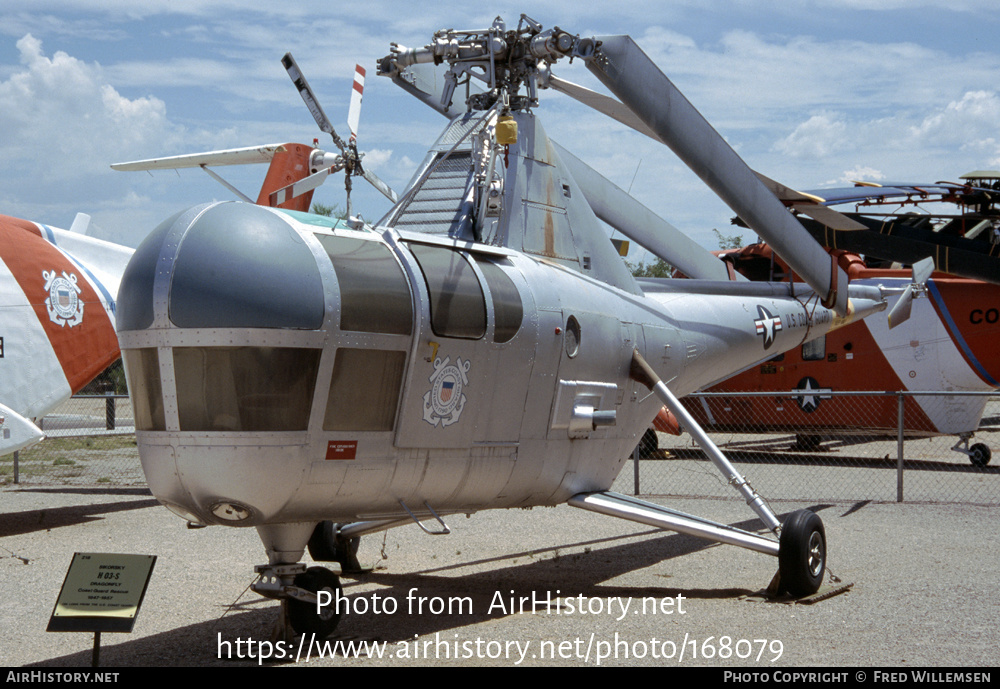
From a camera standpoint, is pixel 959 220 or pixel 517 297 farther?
pixel 959 220

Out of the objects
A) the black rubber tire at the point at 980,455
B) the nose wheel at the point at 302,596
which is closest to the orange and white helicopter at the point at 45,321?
the nose wheel at the point at 302,596

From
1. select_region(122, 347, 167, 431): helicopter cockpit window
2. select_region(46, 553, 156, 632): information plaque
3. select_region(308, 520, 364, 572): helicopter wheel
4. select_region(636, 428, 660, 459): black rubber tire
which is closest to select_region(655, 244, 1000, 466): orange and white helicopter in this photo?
select_region(636, 428, 660, 459): black rubber tire

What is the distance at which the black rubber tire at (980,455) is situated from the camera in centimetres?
1638

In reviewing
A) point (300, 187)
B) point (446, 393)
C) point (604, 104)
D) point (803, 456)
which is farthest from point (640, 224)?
point (803, 456)

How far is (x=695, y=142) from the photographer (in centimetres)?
760

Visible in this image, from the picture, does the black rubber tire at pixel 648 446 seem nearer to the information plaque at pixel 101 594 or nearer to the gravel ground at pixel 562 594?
the gravel ground at pixel 562 594

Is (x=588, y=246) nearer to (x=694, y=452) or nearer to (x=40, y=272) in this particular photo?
(x=40, y=272)

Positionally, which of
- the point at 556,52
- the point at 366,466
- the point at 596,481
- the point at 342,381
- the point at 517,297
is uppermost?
the point at 556,52

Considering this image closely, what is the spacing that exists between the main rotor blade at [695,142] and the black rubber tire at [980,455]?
29.5ft

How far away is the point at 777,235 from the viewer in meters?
8.66

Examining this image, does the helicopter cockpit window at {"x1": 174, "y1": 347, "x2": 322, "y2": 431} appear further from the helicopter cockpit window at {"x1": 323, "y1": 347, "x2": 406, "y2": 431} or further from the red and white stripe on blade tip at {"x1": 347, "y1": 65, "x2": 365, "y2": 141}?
the red and white stripe on blade tip at {"x1": 347, "y1": 65, "x2": 365, "y2": 141}

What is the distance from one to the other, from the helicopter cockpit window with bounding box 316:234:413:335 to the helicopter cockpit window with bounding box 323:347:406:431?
0.17 metres

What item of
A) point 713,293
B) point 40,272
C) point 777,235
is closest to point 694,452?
point 713,293

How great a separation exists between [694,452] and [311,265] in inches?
589
